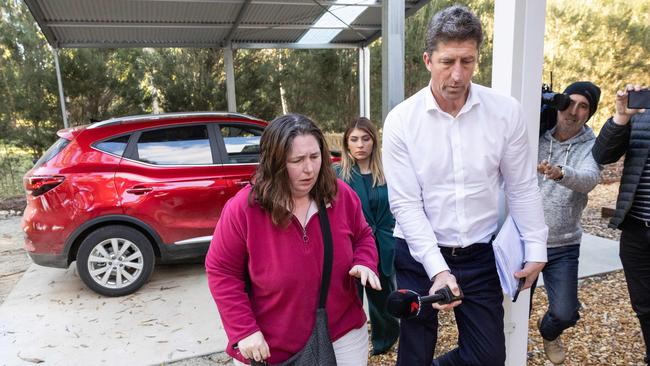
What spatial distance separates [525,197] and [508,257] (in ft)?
0.93

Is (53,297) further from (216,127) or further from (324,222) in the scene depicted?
(324,222)

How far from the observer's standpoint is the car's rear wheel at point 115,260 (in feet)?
14.2

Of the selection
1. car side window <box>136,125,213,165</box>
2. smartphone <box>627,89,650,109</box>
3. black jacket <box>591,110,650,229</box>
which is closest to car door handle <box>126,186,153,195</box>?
car side window <box>136,125,213,165</box>

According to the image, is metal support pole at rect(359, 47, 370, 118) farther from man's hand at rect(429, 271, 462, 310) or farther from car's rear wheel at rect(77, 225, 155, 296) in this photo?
man's hand at rect(429, 271, 462, 310)

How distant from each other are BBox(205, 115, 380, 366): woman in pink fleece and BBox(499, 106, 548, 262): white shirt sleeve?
740 millimetres

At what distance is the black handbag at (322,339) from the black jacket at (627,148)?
5.47ft

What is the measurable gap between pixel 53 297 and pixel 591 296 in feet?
17.0

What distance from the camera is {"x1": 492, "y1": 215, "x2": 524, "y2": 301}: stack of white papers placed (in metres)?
1.90

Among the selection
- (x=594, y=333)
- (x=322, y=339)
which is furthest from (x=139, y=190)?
(x=594, y=333)

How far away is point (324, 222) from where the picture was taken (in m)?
1.75

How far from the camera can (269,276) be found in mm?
1664

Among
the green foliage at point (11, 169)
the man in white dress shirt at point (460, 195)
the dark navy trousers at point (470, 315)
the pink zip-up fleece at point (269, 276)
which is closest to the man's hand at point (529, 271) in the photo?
the man in white dress shirt at point (460, 195)

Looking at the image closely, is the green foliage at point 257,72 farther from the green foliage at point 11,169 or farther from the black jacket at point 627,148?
the black jacket at point 627,148

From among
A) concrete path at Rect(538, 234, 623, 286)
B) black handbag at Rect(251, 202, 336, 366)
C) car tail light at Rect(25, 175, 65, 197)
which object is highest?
car tail light at Rect(25, 175, 65, 197)
